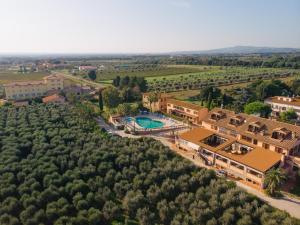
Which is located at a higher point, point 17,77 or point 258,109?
point 17,77

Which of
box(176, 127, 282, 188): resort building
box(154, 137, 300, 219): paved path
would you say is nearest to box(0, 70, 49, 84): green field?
box(176, 127, 282, 188): resort building

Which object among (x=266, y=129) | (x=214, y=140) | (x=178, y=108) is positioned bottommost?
(x=214, y=140)

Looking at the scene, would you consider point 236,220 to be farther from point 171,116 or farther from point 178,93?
point 178,93

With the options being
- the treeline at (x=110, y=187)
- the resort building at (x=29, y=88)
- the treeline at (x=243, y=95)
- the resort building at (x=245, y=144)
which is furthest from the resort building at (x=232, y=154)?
the resort building at (x=29, y=88)

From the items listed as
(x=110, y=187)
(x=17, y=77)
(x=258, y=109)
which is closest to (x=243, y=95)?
(x=258, y=109)

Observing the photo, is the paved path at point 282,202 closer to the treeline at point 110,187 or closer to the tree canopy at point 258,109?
the treeline at point 110,187

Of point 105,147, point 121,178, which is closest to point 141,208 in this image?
point 121,178

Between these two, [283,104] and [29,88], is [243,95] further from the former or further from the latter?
[29,88]
